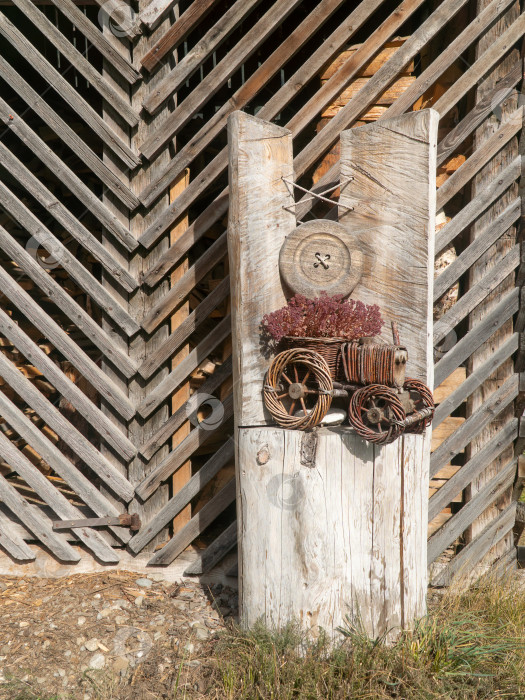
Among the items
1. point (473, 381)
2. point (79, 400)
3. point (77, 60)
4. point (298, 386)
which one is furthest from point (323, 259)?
point (77, 60)

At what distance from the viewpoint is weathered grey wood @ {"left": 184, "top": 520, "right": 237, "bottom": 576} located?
3277 millimetres

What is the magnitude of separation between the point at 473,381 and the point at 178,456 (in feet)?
5.52

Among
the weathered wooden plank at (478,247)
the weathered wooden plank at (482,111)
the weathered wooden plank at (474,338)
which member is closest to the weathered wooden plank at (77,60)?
the weathered wooden plank at (482,111)

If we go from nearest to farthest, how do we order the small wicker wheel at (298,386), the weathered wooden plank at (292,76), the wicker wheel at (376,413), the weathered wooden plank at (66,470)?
the wicker wheel at (376,413), the small wicker wheel at (298,386), the weathered wooden plank at (292,76), the weathered wooden plank at (66,470)

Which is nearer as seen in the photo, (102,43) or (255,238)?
(255,238)

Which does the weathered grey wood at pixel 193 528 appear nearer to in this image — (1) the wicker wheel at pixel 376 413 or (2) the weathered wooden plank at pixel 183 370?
(2) the weathered wooden plank at pixel 183 370

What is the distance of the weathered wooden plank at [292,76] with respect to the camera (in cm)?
307

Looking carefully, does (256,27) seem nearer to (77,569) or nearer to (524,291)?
(524,291)

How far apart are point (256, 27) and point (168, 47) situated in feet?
1.59

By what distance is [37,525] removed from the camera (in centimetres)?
341

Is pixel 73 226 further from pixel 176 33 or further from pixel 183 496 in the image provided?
pixel 183 496

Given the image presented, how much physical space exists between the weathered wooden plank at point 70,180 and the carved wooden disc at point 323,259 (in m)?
1.07

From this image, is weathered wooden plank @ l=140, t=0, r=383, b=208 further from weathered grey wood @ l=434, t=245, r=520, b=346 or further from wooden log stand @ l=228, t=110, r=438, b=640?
weathered grey wood @ l=434, t=245, r=520, b=346

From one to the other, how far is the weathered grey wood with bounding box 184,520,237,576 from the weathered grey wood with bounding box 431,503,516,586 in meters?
1.15
